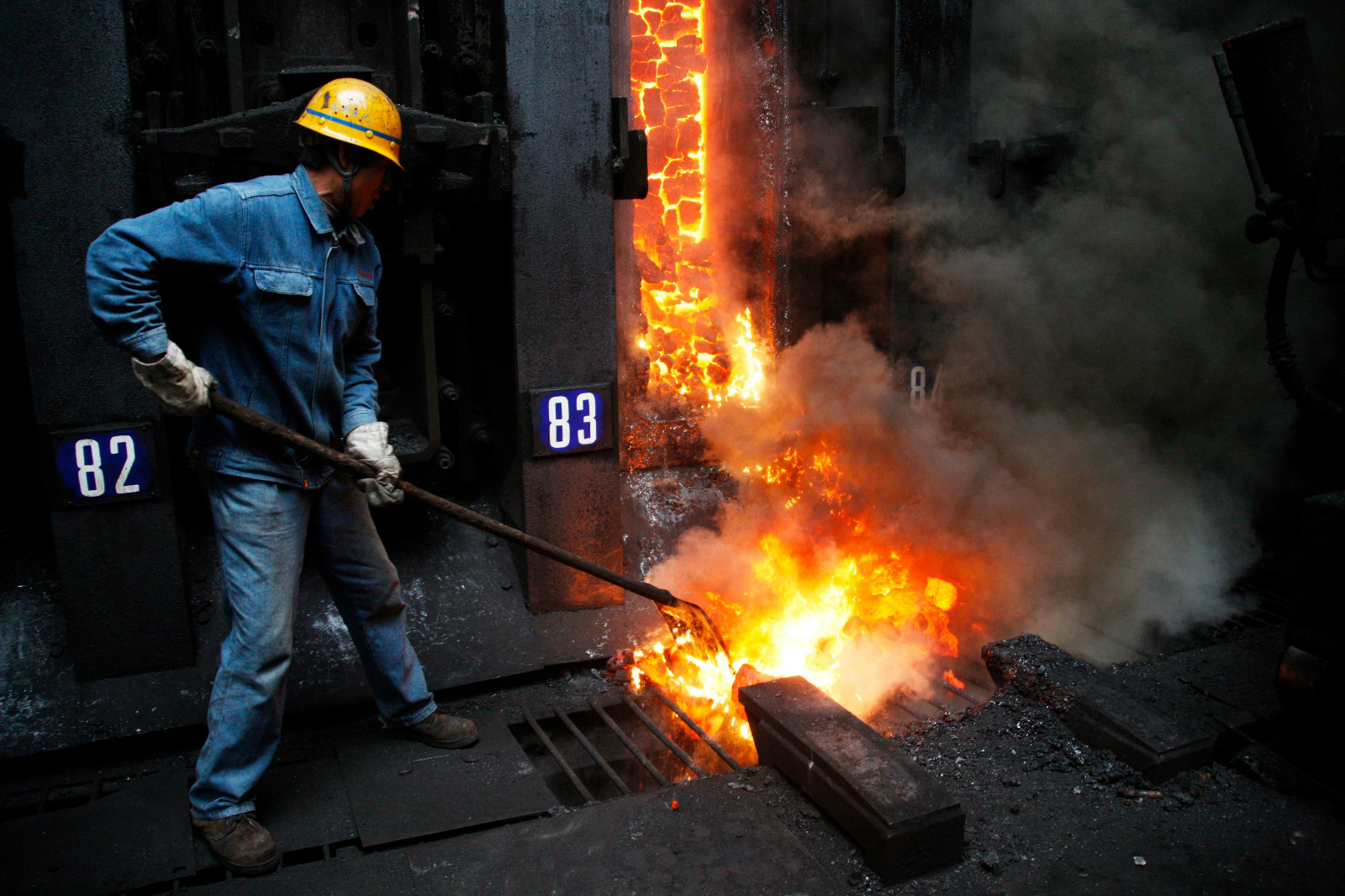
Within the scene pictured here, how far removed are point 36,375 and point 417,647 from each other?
1874mm

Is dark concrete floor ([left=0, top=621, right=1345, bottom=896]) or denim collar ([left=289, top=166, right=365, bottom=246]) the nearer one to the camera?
dark concrete floor ([left=0, top=621, right=1345, bottom=896])

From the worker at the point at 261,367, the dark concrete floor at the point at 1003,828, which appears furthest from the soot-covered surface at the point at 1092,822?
the worker at the point at 261,367

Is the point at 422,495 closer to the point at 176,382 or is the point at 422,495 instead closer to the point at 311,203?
the point at 176,382

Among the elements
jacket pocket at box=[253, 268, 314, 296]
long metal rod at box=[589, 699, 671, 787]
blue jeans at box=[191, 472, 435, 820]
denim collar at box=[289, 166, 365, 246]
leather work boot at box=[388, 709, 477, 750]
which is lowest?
long metal rod at box=[589, 699, 671, 787]

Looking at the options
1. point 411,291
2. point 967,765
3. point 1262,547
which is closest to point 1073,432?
point 1262,547

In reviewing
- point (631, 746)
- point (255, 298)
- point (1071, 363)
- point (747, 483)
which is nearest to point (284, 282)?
point (255, 298)

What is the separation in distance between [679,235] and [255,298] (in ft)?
10.8

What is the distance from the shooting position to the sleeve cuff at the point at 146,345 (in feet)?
8.87

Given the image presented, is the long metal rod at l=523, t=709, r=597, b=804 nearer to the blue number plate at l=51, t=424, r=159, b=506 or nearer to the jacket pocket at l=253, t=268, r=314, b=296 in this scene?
the blue number plate at l=51, t=424, r=159, b=506

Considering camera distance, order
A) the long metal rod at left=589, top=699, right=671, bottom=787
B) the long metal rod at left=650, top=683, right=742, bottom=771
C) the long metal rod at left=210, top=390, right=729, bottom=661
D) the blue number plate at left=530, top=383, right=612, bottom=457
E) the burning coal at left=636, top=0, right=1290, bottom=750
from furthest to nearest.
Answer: the burning coal at left=636, top=0, right=1290, bottom=750 < the blue number plate at left=530, top=383, right=612, bottom=457 < the long metal rod at left=650, top=683, right=742, bottom=771 < the long metal rod at left=589, top=699, right=671, bottom=787 < the long metal rod at left=210, top=390, right=729, bottom=661

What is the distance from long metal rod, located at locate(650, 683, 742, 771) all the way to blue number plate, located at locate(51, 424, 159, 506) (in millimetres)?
2280

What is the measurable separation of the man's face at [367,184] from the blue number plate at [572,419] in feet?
4.43

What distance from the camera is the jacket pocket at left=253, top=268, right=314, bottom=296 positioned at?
2.92 meters

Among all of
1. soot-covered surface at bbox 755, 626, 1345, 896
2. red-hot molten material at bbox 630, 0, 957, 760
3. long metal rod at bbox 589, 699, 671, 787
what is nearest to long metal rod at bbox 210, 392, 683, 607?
long metal rod at bbox 589, 699, 671, 787
